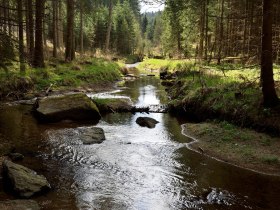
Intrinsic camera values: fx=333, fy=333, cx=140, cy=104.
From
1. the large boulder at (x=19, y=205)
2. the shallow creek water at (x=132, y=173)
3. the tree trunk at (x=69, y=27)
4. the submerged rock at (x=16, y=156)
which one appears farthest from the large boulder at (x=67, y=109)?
the tree trunk at (x=69, y=27)

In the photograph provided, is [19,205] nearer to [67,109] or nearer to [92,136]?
[92,136]

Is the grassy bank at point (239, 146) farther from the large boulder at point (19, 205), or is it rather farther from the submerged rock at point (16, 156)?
the large boulder at point (19, 205)

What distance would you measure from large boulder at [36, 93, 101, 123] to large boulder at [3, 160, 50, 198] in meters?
6.90

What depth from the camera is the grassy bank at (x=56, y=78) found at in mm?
19469

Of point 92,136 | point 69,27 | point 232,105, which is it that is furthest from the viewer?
point 69,27

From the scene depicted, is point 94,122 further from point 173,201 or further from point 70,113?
point 173,201

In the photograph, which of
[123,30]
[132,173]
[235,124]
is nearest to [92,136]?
[132,173]

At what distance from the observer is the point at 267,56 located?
12320 millimetres

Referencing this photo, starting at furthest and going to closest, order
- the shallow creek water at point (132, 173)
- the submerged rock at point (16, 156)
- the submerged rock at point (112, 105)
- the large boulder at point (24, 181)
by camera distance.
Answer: the submerged rock at point (112, 105) → the submerged rock at point (16, 156) → the shallow creek water at point (132, 173) → the large boulder at point (24, 181)

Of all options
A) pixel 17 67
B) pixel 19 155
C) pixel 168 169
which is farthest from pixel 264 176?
pixel 17 67

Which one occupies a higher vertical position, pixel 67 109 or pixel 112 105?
pixel 67 109

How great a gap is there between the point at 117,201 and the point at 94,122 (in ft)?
27.9

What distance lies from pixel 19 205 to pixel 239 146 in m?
8.05

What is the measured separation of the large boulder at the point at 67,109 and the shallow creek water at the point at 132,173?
2.38 ft
